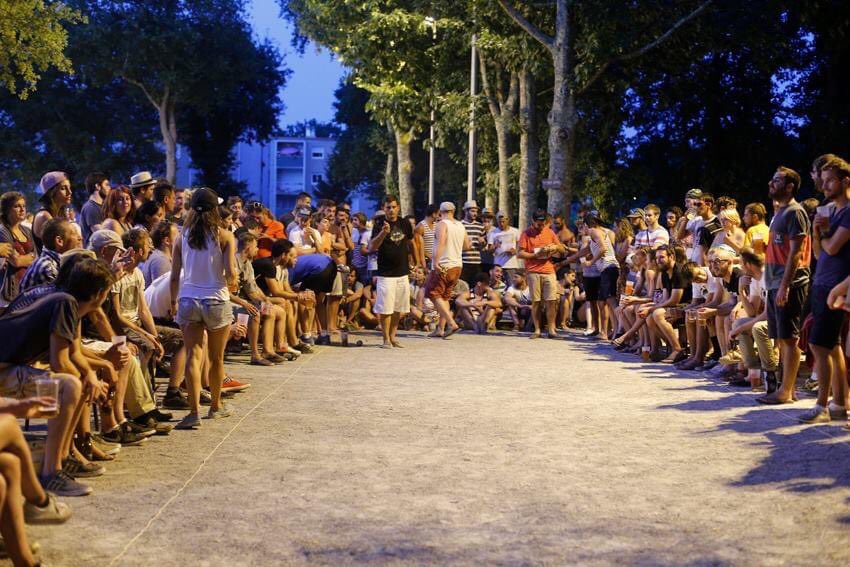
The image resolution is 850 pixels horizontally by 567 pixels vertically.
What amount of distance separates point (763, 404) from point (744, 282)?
5.88ft

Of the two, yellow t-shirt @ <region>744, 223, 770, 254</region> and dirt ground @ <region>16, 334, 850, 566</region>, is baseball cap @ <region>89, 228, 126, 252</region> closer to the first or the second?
dirt ground @ <region>16, 334, 850, 566</region>

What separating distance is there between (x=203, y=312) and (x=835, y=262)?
5092 millimetres

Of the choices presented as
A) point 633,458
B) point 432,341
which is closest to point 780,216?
point 633,458

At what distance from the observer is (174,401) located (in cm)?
1084

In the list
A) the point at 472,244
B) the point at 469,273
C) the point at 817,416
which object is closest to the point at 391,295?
the point at 469,273

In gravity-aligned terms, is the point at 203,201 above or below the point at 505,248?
below

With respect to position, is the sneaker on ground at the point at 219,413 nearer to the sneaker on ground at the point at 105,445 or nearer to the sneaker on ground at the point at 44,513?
the sneaker on ground at the point at 105,445

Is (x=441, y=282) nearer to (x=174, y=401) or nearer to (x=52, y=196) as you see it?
(x=174, y=401)

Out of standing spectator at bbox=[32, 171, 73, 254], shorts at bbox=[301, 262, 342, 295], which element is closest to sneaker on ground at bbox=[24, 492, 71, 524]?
standing spectator at bbox=[32, 171, 73, 254]

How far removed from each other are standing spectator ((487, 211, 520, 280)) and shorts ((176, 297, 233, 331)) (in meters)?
12.8

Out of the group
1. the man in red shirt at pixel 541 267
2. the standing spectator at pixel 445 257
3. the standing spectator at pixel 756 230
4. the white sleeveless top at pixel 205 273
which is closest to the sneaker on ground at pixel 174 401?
the white sleeveless top at pixel 205 273

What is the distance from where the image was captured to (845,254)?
31.6 feet

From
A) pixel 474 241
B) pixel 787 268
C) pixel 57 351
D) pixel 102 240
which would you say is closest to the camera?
pixel 57 351

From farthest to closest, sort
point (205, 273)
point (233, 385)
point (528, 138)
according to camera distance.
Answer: point (528, 138), point (233, 385), point (205, 273)
